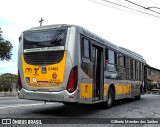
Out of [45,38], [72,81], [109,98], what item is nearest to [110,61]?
[109,98]

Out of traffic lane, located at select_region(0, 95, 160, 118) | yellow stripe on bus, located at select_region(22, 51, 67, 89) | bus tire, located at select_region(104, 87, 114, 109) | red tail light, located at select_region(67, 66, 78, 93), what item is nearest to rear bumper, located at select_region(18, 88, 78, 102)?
red tail light, located at select_region(67, 66, 78, 93)

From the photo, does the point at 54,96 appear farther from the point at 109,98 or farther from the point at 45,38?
the point at 109,98

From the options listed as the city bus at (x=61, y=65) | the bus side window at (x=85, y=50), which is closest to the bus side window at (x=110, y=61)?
the city bus at (x=61, y=65)

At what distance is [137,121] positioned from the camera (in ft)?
35.9

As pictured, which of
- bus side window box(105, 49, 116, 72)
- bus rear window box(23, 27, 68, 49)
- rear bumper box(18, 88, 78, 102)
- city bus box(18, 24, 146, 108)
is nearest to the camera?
rear bumper box(18, 88, 78, 102)

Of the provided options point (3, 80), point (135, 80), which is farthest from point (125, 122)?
point (3, 80)

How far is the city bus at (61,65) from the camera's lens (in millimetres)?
10852

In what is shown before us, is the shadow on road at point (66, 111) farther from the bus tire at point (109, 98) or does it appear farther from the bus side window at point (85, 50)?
the bus side window at point (85, 50)

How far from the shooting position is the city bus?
10852 mm

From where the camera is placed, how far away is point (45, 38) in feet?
37.9

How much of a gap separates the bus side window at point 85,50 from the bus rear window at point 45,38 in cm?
83

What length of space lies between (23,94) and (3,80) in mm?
22062

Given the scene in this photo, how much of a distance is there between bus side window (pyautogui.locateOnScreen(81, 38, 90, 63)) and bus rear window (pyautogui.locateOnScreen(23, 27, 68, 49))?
831 millimetres

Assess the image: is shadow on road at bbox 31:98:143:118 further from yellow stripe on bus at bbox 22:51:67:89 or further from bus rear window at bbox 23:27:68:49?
bus rear window at bbox 23:27:68:49
